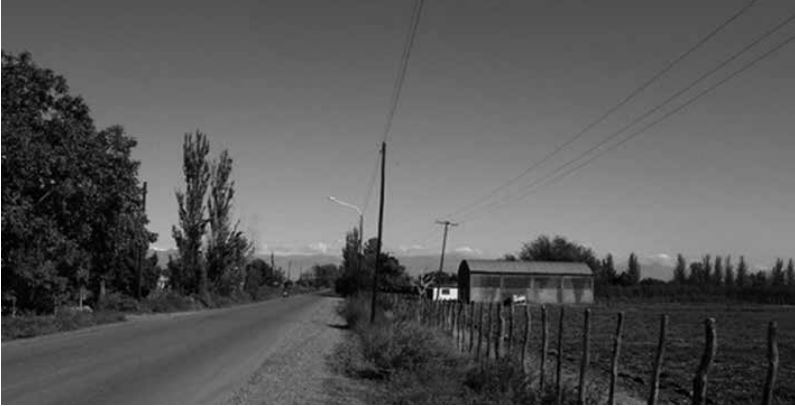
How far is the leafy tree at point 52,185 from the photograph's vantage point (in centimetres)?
2991

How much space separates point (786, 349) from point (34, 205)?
1034 inches

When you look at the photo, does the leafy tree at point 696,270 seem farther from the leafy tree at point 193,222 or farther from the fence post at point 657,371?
the fence post at point 657,371

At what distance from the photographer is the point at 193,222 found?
69.6m

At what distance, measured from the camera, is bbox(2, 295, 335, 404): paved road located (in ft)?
42.9

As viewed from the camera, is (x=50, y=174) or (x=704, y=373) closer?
(x=704, y=373)

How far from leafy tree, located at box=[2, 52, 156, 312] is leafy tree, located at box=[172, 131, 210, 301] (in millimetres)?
30106

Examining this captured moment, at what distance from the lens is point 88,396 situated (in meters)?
12.6

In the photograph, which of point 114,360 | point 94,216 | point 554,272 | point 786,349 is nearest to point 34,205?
point 94,216

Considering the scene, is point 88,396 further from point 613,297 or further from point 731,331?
point 613,297

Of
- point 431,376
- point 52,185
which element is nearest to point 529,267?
point 52,185

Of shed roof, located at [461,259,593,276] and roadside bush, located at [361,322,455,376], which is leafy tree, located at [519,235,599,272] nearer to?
shed roof, located at [461,259,593,276]

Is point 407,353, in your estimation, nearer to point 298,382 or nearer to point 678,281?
point 298,382

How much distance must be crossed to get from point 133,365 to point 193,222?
175 feet

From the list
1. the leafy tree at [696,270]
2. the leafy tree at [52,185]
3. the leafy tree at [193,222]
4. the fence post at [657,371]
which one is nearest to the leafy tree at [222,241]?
the leafy tree at [193,222]
